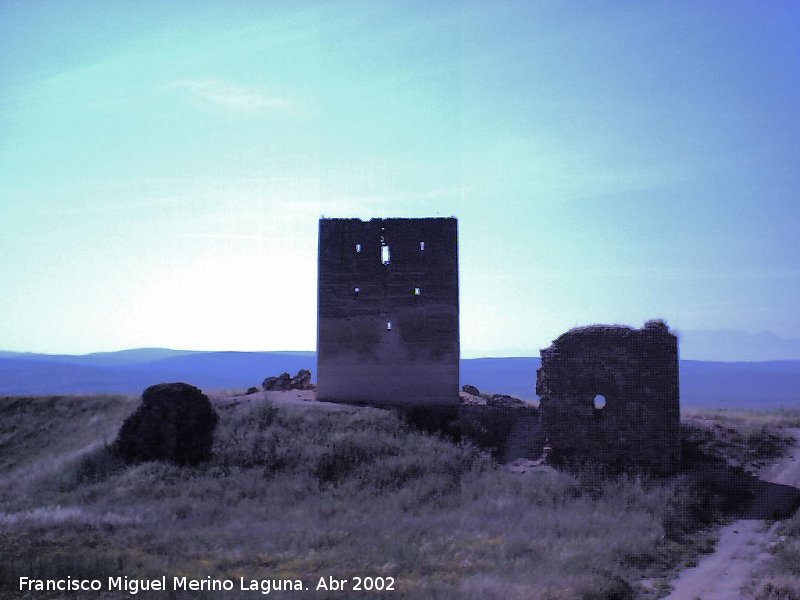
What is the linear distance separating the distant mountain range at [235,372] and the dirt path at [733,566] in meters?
110

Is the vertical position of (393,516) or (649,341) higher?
(649,341)

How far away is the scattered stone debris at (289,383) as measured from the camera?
89.7ft

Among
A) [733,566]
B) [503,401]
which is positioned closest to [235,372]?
[503,401]

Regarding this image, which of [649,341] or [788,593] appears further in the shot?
[649,341]

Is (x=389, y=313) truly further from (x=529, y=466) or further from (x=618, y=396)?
(x=618, y=396)

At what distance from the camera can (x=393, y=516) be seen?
48.0 feet

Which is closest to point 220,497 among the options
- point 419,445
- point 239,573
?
point 419,445

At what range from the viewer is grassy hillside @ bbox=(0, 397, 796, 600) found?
9.91m

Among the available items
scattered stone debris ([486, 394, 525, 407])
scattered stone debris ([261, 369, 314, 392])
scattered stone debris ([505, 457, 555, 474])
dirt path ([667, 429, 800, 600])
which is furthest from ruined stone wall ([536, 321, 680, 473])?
scattered stone debris ([261, 369, 314, 392])

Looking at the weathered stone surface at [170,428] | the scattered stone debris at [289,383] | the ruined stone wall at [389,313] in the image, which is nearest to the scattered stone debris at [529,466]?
the ruined stone wall at [389,313]

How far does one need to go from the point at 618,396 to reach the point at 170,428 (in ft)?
36.9

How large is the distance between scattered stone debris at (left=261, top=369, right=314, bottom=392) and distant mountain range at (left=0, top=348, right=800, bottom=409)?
9566 centimetres

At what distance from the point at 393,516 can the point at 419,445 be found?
16.8ft

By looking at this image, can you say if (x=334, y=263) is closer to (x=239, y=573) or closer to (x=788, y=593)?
(x=239, y=573)
